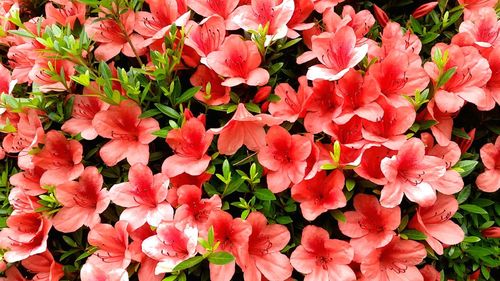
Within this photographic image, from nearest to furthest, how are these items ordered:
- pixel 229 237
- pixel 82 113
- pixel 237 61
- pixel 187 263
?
pixel 187 263 → pixel 229 237 → pixel 237 61 → pixel 82 113

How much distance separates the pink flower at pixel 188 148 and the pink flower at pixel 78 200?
0.26 metres

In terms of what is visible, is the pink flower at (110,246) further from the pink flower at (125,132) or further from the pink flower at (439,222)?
the pink flower at (439,222)

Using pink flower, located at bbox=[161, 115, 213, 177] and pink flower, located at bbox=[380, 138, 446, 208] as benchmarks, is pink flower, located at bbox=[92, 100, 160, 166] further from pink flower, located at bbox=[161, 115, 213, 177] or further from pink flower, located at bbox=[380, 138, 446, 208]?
pink flower, located at bbox=[380, 138, 446, 208]

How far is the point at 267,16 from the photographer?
197 cm

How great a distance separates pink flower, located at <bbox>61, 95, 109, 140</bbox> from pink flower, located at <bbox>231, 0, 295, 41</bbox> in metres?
0.59

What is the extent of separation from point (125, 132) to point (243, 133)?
0.42 metres

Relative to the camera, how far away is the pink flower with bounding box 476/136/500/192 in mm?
1931

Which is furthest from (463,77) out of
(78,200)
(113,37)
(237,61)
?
(78,200)

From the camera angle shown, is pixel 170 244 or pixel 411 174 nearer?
pixel 170 244

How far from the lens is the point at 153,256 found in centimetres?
167

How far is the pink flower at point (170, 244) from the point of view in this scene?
65.7 inches

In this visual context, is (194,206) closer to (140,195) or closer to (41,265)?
(140,195)

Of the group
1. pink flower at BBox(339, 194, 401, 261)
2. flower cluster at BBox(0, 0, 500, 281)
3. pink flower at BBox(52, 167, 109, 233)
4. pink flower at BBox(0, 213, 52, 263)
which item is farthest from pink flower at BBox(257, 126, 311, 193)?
pink flower at BBox(0, 213, 52, 263)

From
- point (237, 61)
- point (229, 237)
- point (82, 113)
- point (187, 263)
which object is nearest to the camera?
point (187, 263)
